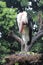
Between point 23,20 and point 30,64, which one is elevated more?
point 23,20

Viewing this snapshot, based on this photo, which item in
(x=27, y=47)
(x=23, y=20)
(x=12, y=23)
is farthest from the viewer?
(x=12, y=23)

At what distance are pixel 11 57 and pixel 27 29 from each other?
600 millimetres

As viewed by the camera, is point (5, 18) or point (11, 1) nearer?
point (5, 18)

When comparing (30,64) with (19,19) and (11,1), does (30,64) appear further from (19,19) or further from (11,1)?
(11,1)

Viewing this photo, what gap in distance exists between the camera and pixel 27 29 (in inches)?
204

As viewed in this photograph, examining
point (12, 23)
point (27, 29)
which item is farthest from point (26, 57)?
point (12, 23)

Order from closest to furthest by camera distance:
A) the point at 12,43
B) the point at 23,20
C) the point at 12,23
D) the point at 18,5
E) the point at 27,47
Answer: the point at 23,20
the point at 27,47
the point at 12,23
the point at 12,43
the point at 18,5

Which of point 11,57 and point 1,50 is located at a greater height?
point 11,57

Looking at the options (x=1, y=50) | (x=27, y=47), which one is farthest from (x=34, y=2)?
(x=27, y=47)

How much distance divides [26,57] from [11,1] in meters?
5.83

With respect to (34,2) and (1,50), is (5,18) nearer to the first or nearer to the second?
(1,50)

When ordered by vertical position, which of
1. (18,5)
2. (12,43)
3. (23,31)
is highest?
(23,31)

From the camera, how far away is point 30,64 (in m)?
5.33

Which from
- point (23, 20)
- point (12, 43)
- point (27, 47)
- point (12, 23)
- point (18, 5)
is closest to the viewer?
point (23, 20)
